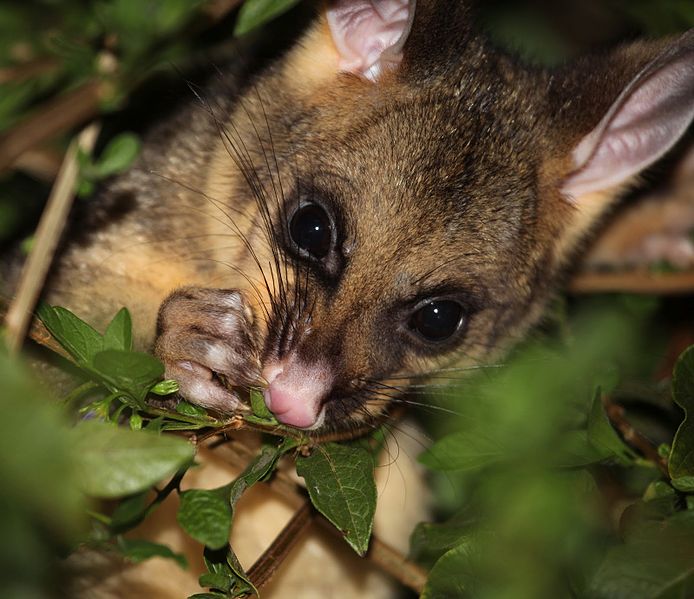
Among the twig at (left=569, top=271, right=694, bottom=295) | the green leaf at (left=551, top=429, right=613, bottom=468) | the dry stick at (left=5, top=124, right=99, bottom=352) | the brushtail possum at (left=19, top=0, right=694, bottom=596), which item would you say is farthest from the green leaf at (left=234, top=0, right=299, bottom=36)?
the twig at (left=569, top=271, right=694, bottom=295)

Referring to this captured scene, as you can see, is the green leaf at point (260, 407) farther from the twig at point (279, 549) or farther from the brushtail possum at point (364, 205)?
the twig at point (279, 549)

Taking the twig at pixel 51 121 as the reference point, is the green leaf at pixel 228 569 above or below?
below

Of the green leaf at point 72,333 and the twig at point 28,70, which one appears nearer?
the green leaf at point 72,333

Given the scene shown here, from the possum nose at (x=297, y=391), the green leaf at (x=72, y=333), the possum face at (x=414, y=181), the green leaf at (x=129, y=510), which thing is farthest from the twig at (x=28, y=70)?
the green leaf at (x=129, y=510)

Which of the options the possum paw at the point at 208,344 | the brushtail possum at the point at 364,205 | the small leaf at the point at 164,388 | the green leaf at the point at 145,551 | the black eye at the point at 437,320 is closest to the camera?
the green leaf at the point at 145,551

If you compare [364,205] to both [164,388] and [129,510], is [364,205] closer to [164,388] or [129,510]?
[164,388]

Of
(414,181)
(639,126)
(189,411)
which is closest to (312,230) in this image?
(414,181)

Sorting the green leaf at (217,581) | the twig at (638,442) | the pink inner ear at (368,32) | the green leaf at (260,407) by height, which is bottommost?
the green leaf at (217,581)

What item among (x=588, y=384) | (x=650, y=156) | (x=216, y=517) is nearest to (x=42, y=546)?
(x=216, y=517)
